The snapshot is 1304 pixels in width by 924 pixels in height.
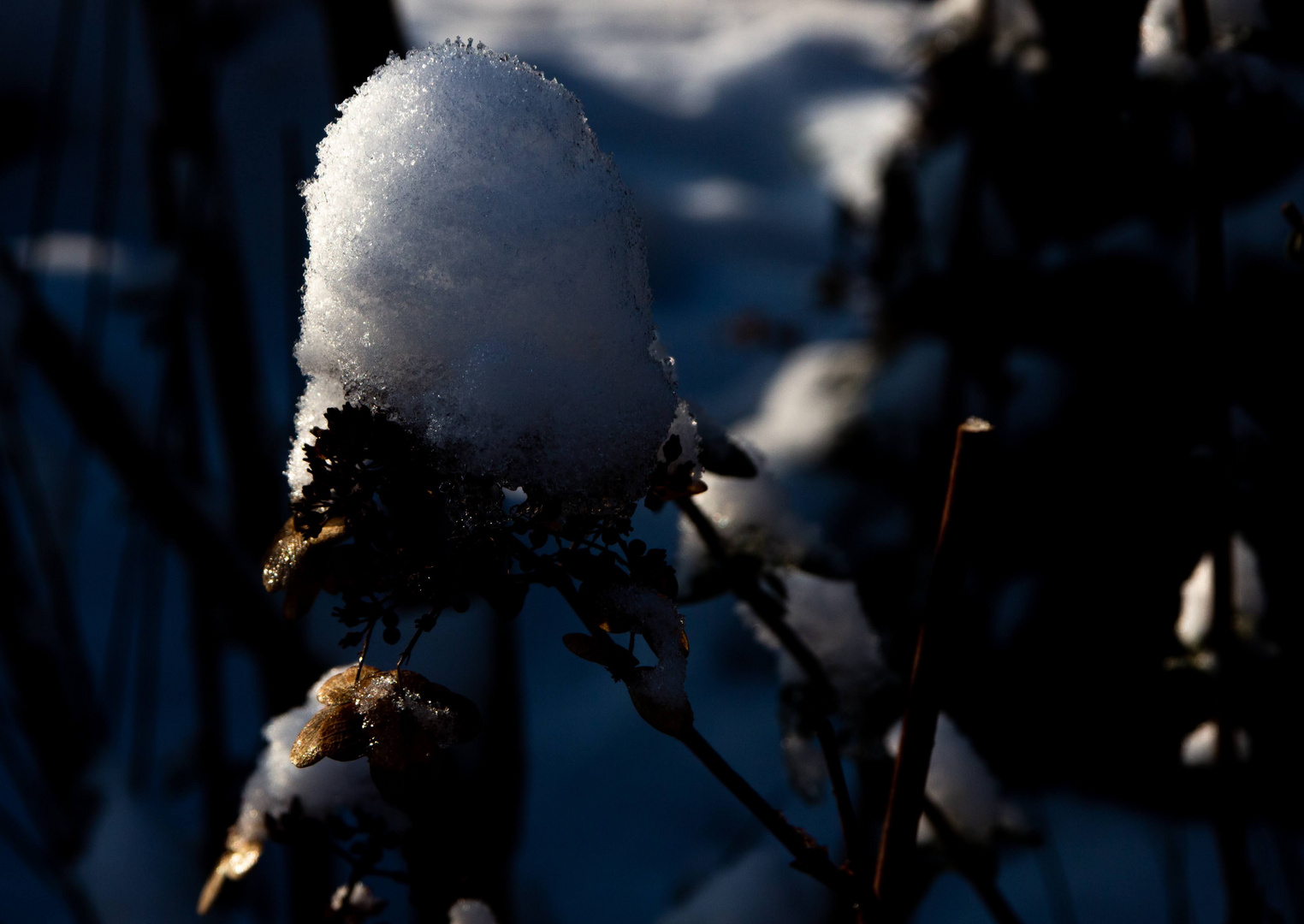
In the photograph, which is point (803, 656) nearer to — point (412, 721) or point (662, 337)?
point (412, 721)

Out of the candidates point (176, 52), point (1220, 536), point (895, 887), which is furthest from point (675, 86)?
point (895, 887)

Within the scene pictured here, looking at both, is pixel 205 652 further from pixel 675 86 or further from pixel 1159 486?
pixel 675 86

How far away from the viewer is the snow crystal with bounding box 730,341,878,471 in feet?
11.2

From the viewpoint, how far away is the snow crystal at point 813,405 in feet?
11.2

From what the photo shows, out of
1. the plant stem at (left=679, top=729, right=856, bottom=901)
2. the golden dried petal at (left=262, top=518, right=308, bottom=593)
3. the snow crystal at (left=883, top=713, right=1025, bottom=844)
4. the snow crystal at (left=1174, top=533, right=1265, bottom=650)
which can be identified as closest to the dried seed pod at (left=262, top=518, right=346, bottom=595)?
the golden dried petal at (left=262, top=518, right=308, bottom=593)

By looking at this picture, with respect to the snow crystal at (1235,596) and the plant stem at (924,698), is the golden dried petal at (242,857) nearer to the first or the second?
the plant stem at (924,698)

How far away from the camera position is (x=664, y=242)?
16.8 ft

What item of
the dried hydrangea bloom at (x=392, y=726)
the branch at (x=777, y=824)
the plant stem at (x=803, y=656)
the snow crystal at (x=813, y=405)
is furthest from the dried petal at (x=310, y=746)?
the snow crystal at (x=813, y=405)

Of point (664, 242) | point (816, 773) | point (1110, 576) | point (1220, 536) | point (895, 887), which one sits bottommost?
point (895, 887)

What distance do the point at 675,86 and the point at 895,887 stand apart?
6183 mm

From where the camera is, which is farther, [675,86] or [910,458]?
[675,86]

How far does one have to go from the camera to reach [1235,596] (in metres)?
1.14

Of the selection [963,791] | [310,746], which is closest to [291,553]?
[310,746]

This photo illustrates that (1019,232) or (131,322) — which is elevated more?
(131,322)
